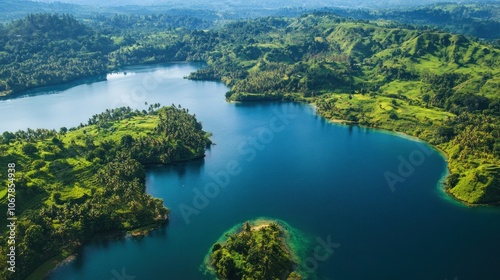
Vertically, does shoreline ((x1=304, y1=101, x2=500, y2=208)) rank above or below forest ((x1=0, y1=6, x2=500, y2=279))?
below

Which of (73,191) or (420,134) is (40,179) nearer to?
(73,191)

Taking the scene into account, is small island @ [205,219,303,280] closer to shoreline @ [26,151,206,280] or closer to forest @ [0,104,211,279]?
shoreline @ [26,151,206,280]

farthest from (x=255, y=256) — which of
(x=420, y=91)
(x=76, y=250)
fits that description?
(x=420, y=91)

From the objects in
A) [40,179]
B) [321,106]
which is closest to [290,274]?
[40,179]

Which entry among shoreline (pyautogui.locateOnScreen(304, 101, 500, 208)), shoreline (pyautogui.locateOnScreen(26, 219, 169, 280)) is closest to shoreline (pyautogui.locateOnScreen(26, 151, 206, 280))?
shoreline (pyautogui.locateOnScreen(26, 219, 169, 280))

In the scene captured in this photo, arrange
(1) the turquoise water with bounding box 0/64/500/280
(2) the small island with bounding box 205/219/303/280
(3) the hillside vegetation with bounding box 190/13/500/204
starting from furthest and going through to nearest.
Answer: (3) the hillside vegetation with bounding box 190/13/500/204
(1) the turquoise water with bounding box 0/64/500/280
(2) the small island with bounding box 205/219/303/280

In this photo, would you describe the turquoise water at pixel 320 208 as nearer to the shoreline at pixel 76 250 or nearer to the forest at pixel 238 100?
the shoreline at pixel 76 250

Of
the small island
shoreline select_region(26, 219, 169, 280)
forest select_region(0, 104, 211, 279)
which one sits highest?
forest select_region(0, 104, 211, 279)

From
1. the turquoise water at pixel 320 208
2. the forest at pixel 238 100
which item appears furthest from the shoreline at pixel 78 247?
the turquoise water at pixel 320 208
